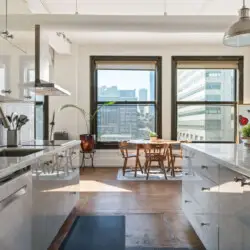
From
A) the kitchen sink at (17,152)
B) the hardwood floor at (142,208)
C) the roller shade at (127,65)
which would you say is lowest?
the hardwood floor at (142,208)

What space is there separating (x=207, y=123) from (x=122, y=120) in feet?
7.19

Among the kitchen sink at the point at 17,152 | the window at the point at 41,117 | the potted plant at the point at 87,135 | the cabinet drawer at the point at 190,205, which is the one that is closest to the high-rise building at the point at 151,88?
the potted plant at the point at 87,135

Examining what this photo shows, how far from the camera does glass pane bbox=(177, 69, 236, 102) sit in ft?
25.6

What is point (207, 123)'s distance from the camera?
7.86 m

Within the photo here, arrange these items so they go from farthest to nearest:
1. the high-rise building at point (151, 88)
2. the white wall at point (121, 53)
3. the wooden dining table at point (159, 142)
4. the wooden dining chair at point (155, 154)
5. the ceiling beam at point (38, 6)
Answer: the high-rise building at point (151, 88), the white wall at point (121, 53), the wooden dining table at point (159, 142), the wooden dining chair at point (155, 154), the ceiling beam at point (38, 6)

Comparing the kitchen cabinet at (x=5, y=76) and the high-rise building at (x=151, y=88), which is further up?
the high-rise building at (x=151, y=88)

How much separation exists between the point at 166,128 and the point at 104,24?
379 cm

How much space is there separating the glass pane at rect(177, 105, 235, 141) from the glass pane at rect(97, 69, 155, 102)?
1.04 metres

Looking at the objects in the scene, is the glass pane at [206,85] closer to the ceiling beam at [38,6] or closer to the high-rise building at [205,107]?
the high-rise building at [205,107]

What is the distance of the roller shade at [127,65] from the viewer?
7.69 metres

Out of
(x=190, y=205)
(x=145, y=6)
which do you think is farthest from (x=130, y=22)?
(x=190, y=205)

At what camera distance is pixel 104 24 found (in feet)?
14.9

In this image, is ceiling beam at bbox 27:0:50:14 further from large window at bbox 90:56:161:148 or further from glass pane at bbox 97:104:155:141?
glass pane at bbox 97:104:155:141

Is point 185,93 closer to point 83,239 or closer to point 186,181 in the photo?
point 186,181
